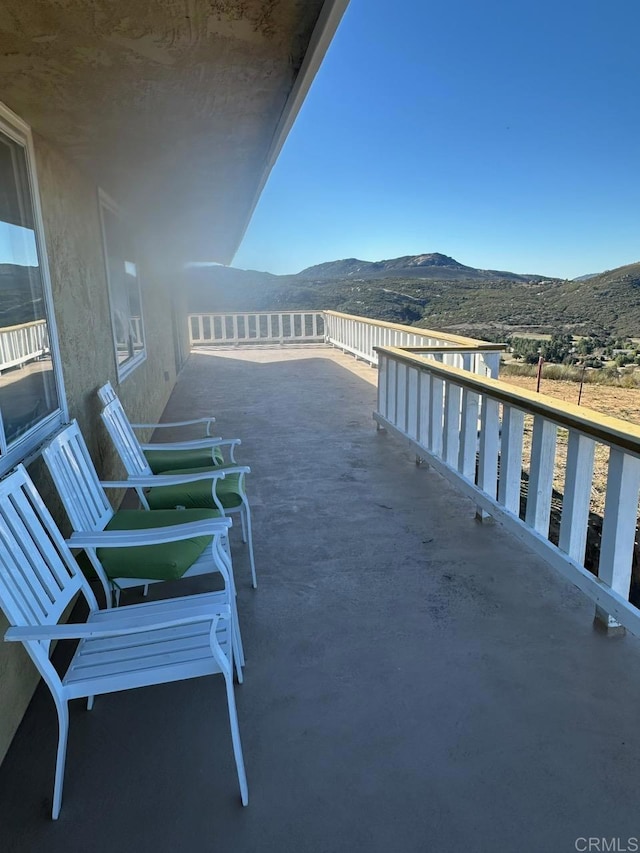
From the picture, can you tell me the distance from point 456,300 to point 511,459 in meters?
23.3

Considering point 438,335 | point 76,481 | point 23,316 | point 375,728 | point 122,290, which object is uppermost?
point 122,290

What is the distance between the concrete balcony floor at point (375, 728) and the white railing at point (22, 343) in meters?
1.20

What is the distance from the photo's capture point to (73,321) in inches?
111

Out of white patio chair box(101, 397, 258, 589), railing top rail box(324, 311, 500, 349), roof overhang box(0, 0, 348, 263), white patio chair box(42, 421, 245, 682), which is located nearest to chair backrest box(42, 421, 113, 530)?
white patio chair box(42, 421, 245, 682)

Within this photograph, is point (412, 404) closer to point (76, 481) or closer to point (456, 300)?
point (76, 481)

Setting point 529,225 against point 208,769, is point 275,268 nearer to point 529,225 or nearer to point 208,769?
point 529,225

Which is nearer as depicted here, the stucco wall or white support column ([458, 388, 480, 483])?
the stucco wall

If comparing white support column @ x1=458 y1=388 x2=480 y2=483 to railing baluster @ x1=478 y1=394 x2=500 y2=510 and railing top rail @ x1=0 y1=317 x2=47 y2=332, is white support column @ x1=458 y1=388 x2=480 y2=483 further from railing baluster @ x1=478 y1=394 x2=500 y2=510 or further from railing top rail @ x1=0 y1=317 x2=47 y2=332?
railing top rail @ x1=0 y1=317 x2=47 y2=332

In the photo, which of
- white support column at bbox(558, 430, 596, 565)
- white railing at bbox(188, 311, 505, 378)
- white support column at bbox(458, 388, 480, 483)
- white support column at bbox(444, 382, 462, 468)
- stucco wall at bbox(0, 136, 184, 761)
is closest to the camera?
stucco wall at bbox(0, 136, 184, 761)

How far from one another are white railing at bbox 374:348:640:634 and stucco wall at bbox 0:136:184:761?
2.02 metres

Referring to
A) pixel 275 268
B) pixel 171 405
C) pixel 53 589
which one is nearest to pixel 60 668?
pixel 53 589

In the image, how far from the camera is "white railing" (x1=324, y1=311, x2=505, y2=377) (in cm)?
448

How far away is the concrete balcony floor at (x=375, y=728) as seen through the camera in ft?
4.47

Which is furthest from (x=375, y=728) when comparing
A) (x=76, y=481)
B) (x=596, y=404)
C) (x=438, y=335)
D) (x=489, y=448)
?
(x=596, y=404)
